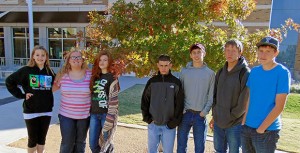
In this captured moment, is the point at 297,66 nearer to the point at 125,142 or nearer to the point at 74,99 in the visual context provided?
the point at 125,142

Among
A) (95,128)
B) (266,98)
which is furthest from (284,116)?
(95,128)

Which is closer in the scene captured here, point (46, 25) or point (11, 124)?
point (11, 124)

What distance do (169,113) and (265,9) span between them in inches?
612

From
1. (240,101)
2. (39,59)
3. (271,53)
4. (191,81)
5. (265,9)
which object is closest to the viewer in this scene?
(271,53)

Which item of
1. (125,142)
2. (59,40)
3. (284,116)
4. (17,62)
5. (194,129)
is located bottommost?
(284,116)

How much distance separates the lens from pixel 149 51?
13.8 ft

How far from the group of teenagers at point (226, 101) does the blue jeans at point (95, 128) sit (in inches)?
24.8

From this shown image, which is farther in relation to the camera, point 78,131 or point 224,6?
point 224,6

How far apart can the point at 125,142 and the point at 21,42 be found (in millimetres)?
18076

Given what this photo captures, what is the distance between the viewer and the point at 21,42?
66.2 ft

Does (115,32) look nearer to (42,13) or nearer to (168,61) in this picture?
(168,61)

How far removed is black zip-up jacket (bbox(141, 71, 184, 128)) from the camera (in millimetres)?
3395

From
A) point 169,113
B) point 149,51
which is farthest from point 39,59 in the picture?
point 169,113

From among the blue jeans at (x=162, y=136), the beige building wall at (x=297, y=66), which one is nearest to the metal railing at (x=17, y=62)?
the beige building wall at (x=297, y=66)
